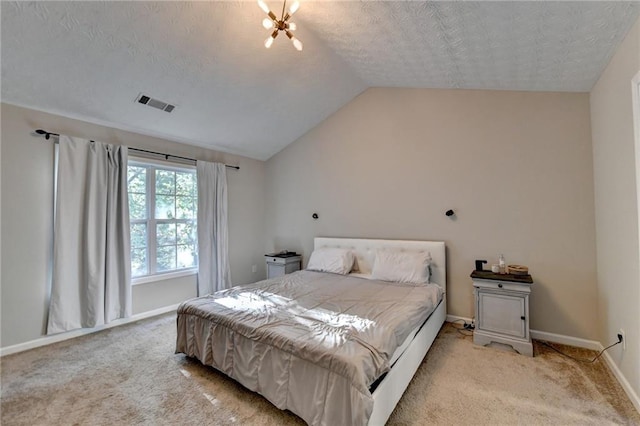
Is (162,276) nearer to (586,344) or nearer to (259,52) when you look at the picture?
(259,52)

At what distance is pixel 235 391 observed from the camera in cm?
199

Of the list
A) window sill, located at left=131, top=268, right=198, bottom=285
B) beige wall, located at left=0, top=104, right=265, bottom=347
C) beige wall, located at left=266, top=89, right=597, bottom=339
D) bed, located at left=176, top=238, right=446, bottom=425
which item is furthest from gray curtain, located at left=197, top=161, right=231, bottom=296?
bed, located at left=176, top=238, right=446, bottom=425

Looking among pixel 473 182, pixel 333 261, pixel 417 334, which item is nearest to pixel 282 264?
pixel 333 261

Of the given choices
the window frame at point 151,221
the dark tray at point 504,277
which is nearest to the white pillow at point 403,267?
the dark tray at point 504,277

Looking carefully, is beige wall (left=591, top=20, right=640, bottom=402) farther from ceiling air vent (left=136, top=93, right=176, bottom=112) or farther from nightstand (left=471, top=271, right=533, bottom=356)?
ceiling air vent (left=136, top=93, right=176, bottom=112)

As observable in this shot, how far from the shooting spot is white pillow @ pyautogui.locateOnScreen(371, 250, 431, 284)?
3.07 metres

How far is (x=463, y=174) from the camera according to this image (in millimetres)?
3217

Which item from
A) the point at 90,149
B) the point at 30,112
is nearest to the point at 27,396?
the point at 90,149

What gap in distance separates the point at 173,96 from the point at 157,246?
1.96 metres

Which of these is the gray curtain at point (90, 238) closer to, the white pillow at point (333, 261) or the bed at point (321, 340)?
the bed at point (321, 340)

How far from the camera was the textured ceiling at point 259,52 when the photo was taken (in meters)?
1.93

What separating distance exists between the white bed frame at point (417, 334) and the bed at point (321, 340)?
10mm

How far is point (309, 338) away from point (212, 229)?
2.95m

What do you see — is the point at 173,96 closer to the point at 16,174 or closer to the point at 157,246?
the point at 16,174
